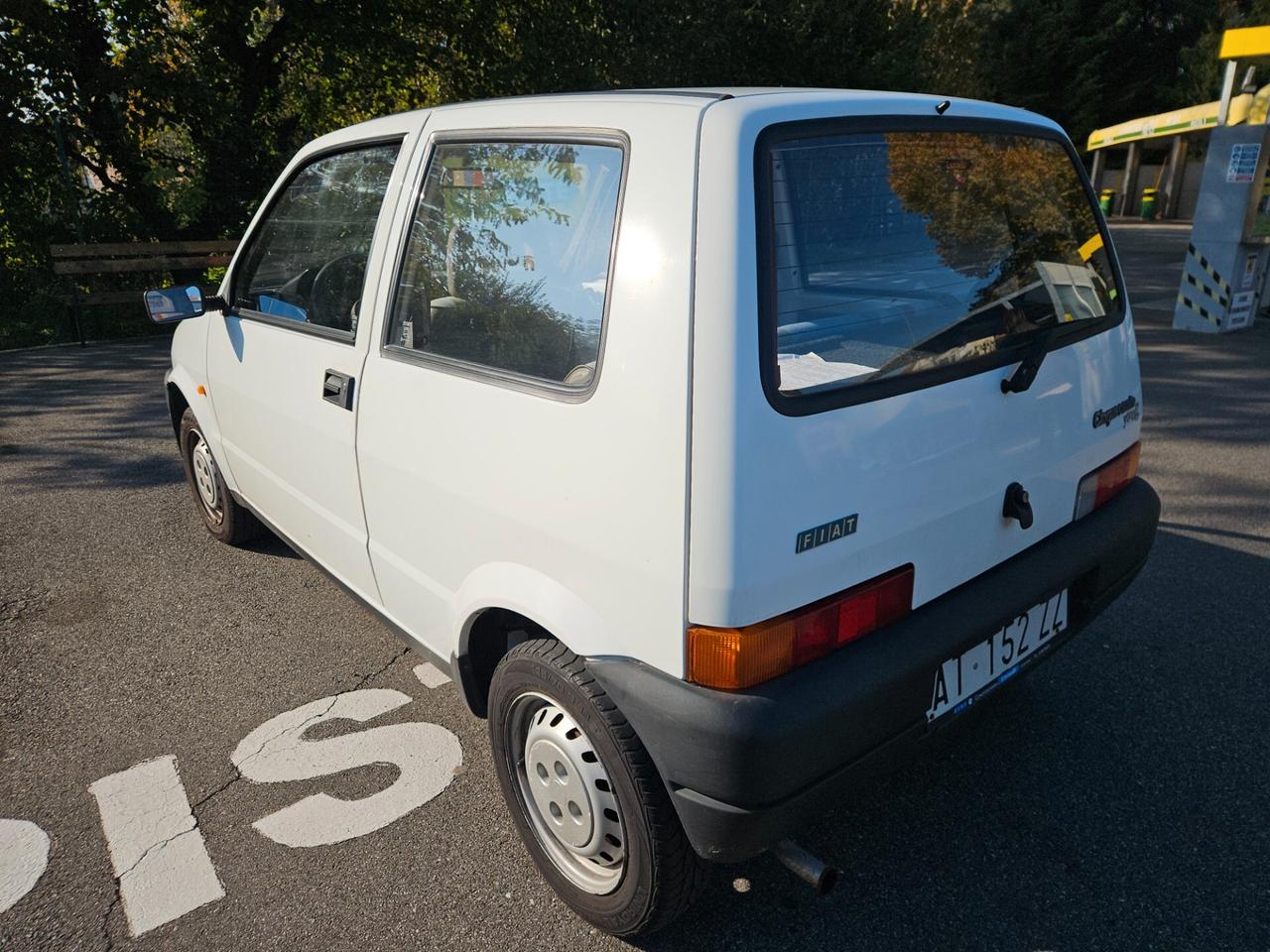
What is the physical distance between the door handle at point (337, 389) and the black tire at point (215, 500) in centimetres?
166

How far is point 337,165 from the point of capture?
117 inches

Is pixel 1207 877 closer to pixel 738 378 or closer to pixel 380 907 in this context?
pixel 738 378

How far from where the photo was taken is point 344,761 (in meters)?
2.79

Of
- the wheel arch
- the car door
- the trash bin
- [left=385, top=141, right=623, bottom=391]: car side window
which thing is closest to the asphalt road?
the wheel arch

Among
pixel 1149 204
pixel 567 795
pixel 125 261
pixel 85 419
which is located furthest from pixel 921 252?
pixel 1149 204

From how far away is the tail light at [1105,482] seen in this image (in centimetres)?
250

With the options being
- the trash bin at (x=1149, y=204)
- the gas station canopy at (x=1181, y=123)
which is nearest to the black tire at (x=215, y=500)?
the gas station canopy at (x=1181, y=123)

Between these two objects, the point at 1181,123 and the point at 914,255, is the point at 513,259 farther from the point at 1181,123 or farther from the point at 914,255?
the point at 1181,123

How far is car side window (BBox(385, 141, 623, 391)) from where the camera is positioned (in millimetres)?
1956

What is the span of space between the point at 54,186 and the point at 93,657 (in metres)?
10.1

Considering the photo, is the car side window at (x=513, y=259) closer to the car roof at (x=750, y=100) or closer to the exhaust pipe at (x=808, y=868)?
the car roof at (x=750, y=100)

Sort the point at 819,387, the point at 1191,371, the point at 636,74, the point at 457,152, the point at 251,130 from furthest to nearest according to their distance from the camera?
the point at 636,74, the point at 251,130, the point at 1191,371, the point at 457,152, the point at 819,387

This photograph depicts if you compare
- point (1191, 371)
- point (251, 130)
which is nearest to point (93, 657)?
point (1191, 371)

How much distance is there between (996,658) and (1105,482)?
77 centimetres
